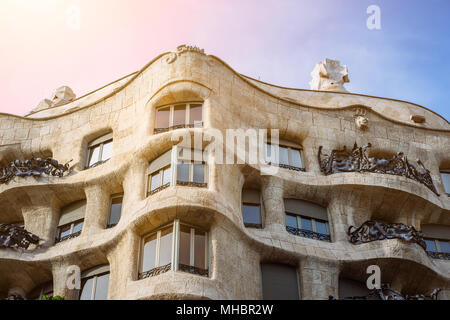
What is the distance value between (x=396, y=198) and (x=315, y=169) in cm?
306

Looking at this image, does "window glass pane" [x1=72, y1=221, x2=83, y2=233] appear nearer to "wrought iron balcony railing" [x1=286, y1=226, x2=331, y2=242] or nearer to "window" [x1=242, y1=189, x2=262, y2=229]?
"window" [x1=242, y1=189, x2=262, y2=229]

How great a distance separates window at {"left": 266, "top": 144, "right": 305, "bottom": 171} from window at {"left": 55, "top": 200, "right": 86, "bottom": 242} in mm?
6944

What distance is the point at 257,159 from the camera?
24.5 m

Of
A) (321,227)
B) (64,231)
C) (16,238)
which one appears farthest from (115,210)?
(321,227)

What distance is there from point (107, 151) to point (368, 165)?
956 cm

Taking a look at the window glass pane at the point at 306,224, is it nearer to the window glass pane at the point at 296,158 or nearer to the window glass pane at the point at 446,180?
the window glass pane at the point at 296,158

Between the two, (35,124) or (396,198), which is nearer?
(396,198)

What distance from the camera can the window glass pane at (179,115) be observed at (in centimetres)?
2436

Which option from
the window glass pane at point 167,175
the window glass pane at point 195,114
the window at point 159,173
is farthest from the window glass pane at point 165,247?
the window glass pane at point 195,114

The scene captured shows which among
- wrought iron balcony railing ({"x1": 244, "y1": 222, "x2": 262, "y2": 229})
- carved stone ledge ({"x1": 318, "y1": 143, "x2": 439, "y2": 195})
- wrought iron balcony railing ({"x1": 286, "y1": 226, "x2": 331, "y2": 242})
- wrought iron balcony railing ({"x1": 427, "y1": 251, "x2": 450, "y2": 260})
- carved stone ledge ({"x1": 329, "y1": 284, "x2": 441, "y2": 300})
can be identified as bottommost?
carved stone ledge ({"x1": 329, "y1": 284, "x2": 441, "y2": 300})

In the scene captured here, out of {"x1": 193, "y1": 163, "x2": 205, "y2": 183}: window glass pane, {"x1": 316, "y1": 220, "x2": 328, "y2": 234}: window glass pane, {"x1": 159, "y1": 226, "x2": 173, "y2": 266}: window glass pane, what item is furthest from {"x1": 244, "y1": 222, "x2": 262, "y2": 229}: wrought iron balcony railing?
{"x1": 159, "y1": 226, "x2": 173, "y2": 266}: window glass pane

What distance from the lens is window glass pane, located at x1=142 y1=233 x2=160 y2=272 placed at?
20594 mm
